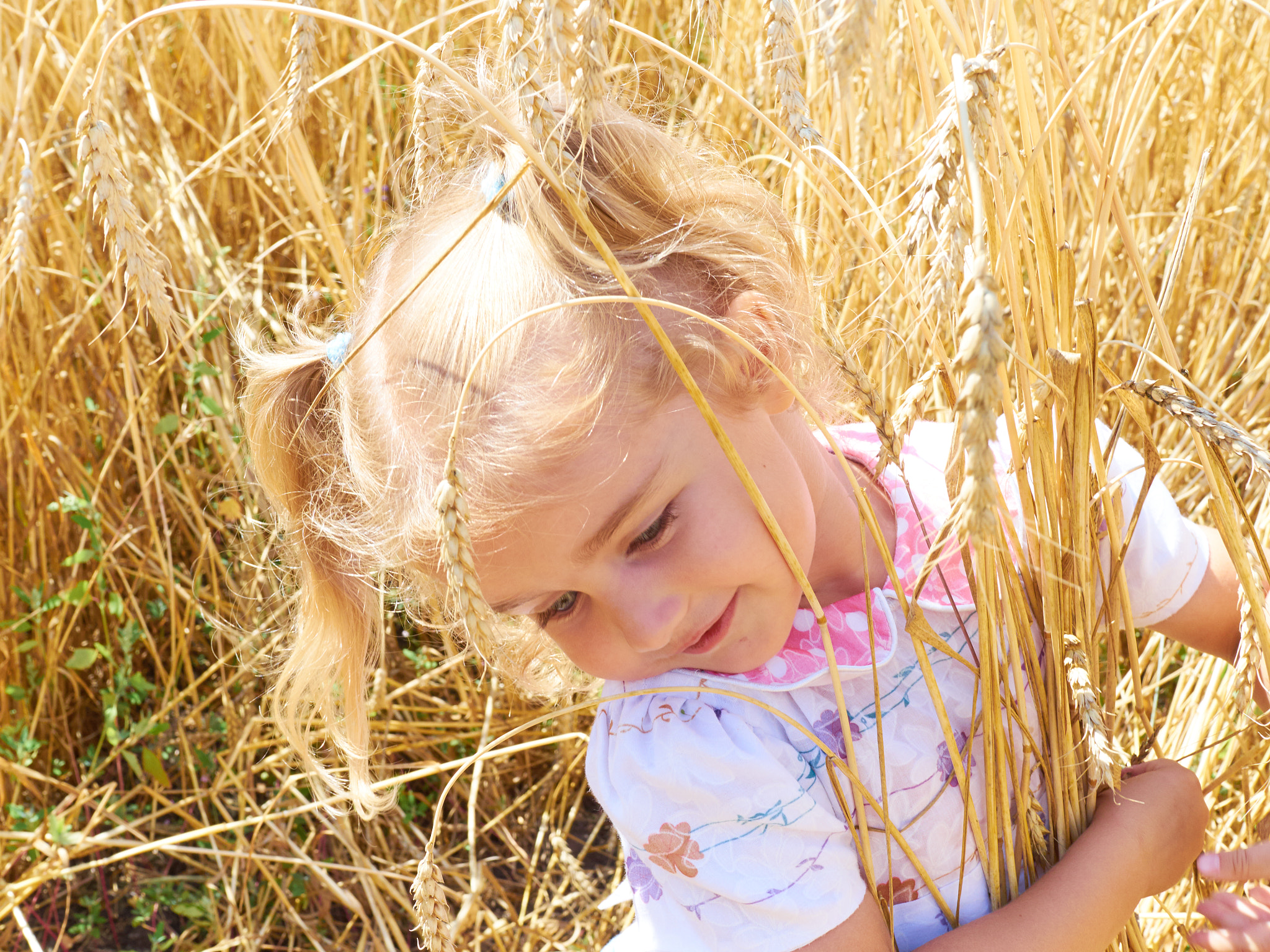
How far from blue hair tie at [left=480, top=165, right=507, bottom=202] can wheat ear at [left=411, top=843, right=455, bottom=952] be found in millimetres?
440

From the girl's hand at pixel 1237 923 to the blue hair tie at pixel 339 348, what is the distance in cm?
81

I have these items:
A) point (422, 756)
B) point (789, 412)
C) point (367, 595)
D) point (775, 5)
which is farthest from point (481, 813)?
point (775, 5)

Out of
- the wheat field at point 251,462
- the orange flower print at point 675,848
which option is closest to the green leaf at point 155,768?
the wheat field at point 251,462

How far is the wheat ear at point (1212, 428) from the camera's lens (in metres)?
0.54

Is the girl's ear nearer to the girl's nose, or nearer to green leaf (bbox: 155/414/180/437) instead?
the girl's nose

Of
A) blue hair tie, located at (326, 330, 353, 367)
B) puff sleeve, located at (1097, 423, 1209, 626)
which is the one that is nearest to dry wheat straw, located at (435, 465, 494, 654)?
blue hair tie, located at (326, 330, 353, 367)

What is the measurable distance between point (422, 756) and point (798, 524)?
933mm

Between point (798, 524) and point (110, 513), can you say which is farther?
point (110, 513)

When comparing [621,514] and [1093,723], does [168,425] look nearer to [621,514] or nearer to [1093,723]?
[621,514]

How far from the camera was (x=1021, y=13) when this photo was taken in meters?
1.51

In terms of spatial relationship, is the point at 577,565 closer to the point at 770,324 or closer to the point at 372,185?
the point at 770,324

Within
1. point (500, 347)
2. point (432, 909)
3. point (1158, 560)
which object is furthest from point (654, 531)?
point (1158, 560)

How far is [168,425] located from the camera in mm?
1426

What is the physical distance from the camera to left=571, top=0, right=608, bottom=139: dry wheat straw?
435mm
